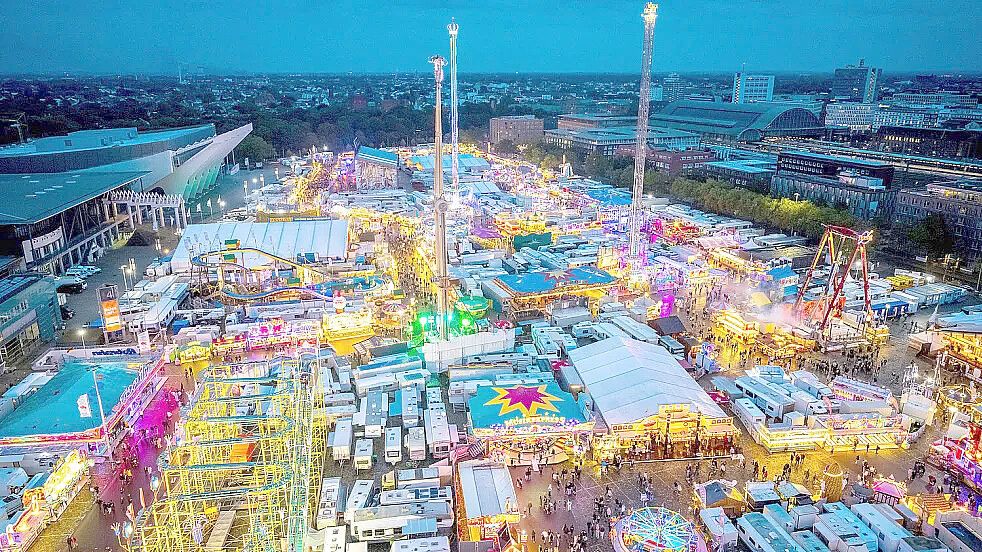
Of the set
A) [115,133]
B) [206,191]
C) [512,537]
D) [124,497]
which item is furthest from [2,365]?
[115,133]

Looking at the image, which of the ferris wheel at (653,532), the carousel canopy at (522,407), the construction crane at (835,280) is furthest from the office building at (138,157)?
the construction crane at (835,280)

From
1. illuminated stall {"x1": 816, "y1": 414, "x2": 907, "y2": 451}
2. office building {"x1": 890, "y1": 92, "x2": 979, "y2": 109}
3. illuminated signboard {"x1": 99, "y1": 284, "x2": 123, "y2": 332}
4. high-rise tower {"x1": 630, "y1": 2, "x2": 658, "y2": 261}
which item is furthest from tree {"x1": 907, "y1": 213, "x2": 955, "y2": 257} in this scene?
office building {"x1": 890, "y1": 92, "x2": 979, "y2": 109}

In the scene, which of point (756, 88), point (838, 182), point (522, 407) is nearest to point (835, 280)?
point (522, 407)

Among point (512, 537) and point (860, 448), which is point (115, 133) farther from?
point (860, 448)

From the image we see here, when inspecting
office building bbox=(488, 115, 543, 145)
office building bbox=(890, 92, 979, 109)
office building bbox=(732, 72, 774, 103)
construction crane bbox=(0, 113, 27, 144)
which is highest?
office building bbox=(732, 72, 774, 103)

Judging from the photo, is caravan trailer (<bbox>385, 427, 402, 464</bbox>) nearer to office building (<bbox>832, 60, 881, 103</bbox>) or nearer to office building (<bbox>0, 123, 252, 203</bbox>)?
office building (<bbox>0, 123, 252, 203</bbox>)

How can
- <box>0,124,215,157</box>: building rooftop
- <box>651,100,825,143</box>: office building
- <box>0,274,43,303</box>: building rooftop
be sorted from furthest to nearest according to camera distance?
<box>651,100,825,143</box>: office building < <box>0,124,215,157</box>: building rooftop < <box>0,274,43,303</box>: building rooftop

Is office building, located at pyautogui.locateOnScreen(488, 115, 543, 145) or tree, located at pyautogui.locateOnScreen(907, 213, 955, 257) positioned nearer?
tree, located at pyautogui.locateOnScreen(907, 213, 955, 257)

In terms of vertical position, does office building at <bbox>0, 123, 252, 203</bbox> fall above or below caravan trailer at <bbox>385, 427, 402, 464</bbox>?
above
